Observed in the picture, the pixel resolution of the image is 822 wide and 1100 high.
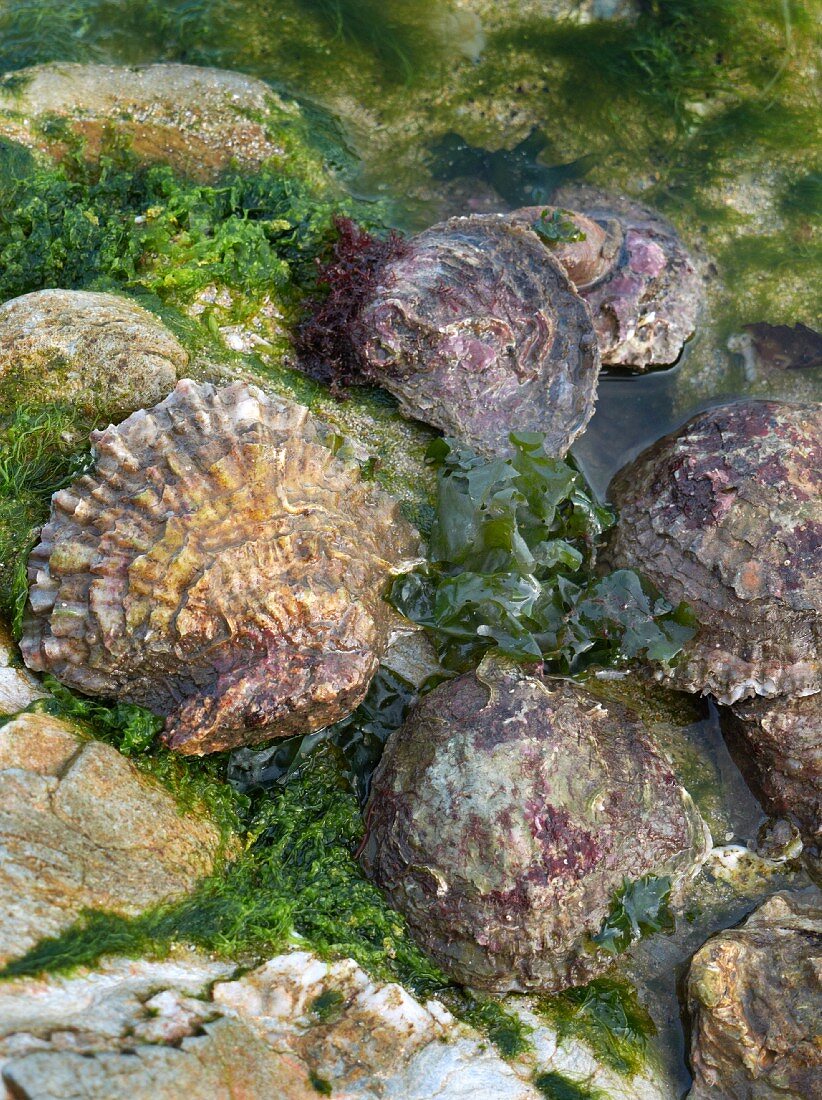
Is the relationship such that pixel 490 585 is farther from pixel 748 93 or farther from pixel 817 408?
pixel 748 93

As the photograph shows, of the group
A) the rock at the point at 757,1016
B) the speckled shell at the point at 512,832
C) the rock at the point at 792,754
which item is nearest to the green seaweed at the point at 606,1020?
the speckled shell at the point at 512,832

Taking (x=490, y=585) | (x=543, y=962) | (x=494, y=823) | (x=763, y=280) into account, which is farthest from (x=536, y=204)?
(x=543, y=962)

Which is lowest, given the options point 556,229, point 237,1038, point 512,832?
point 512,832

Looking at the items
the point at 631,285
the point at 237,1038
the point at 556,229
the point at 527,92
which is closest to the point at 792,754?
the point at 631,285

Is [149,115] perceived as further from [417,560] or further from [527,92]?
[417,560]

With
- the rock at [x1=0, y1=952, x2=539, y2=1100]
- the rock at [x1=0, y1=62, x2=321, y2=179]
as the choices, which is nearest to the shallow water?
the rock at [x1=0, y1=62, x2=321, y2=179]
